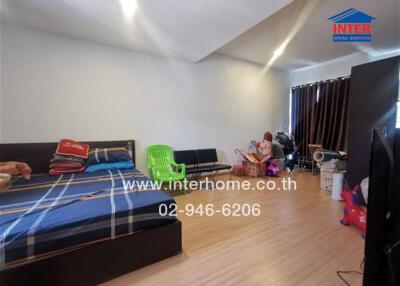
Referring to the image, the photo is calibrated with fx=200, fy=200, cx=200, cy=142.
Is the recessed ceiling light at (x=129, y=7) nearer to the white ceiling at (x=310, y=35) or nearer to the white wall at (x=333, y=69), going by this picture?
the white ceiling at (x=310, y=35)

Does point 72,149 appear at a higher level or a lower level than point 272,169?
higher

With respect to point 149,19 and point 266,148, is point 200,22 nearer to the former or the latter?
point 149,19

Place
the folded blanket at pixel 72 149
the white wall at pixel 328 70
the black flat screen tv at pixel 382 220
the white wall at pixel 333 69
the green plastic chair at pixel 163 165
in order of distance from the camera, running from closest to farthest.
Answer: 1. the black flat screen tv at pixel 382 220
2. the folded blanket at pixel 72 149
3. the green plastic chair at pixel 163 165
4. the white wall at pixel 333 69
5. the white wall at pixel 328 70

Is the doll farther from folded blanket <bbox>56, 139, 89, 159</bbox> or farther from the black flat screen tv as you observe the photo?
the black flat screen tv

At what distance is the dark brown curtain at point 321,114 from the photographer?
457 centimetres

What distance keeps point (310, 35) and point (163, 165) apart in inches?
134

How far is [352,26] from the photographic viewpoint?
10.7ft

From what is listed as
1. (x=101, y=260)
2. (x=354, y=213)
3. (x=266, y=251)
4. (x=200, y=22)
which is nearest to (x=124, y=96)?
(x=200, y=22)

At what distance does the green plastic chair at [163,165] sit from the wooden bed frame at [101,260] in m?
1.55

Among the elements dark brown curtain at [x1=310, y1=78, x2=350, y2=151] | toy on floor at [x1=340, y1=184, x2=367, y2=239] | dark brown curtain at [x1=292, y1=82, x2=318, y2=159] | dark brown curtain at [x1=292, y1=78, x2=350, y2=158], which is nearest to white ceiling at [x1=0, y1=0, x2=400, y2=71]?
dark brown curtain at [x1=310, y1=78, x2=350, y2=151]

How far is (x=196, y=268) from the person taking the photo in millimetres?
1679

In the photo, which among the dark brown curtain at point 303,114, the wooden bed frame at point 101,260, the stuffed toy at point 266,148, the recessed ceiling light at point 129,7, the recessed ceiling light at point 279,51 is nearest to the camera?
the wooden bed frame at point 101,260

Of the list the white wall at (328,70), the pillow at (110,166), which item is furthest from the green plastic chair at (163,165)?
the white wall at (328,70)

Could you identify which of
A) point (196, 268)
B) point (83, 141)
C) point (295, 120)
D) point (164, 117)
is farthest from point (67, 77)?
point (295, 120)
